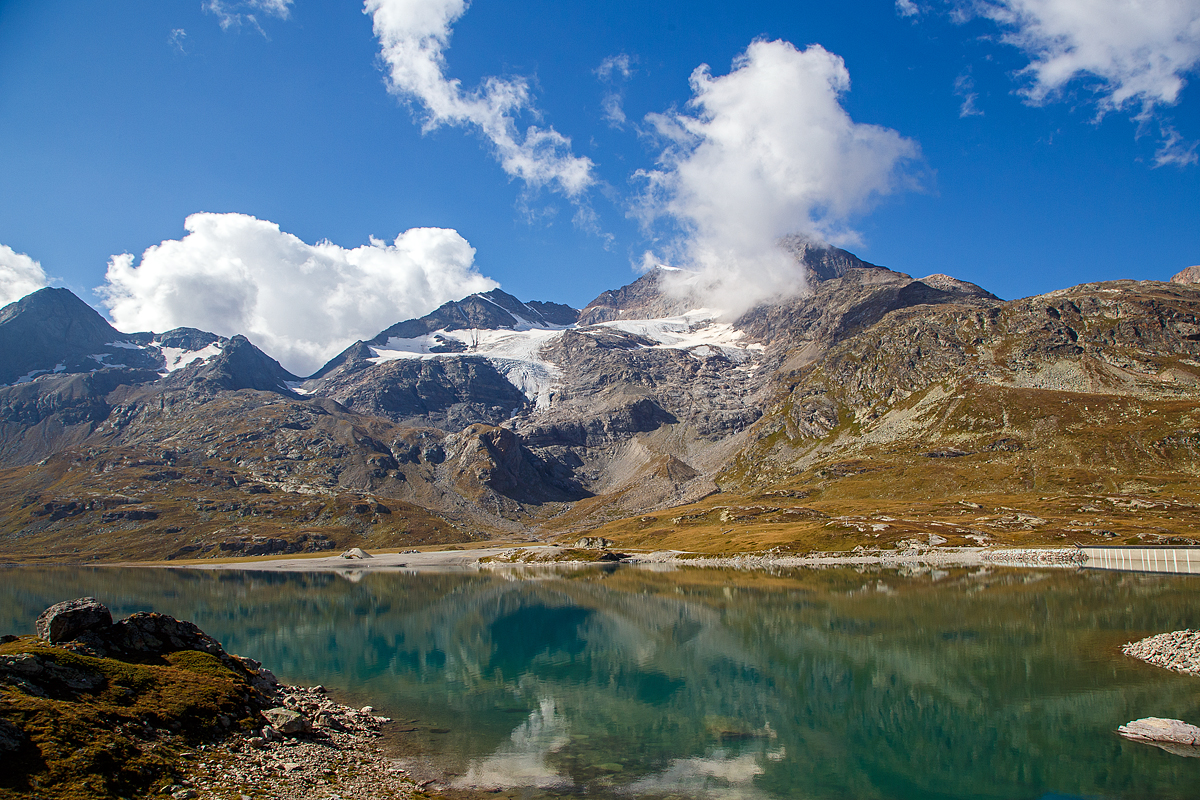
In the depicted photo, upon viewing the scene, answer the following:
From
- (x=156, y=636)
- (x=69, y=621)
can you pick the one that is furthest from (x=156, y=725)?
(x=156, y=636)

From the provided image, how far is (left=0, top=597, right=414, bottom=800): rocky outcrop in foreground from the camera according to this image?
22594 millimetres

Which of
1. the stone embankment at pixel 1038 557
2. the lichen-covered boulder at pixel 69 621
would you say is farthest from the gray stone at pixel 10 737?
the stone embankment at pixel 1038 557

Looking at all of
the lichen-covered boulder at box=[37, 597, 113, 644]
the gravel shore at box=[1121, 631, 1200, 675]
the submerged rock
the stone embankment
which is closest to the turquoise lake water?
the submerged rock

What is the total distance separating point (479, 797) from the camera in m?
30.0

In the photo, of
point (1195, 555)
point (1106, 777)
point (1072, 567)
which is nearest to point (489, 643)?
point (1106, 777)

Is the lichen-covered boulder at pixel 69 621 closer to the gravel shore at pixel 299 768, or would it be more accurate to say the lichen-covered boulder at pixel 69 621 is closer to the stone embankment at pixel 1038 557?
the gravel shore at pixel 299 768

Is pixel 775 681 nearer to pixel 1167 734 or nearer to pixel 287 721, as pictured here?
pixel 1167 734

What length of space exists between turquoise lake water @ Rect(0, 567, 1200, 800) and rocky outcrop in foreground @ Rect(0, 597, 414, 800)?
251 inches

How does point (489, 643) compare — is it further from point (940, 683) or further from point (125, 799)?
point (125, 799)

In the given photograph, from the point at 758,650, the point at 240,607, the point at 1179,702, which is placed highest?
the point at 1179,702

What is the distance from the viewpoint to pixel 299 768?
28.9 meters

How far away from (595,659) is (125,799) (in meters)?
48.8

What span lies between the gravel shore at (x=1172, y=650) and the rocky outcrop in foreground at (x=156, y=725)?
178ft

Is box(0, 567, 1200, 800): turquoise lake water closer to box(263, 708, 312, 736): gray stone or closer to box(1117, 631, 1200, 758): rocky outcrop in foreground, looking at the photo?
box(1117, 631, 1200, 758): rocky outcrop in foreground
